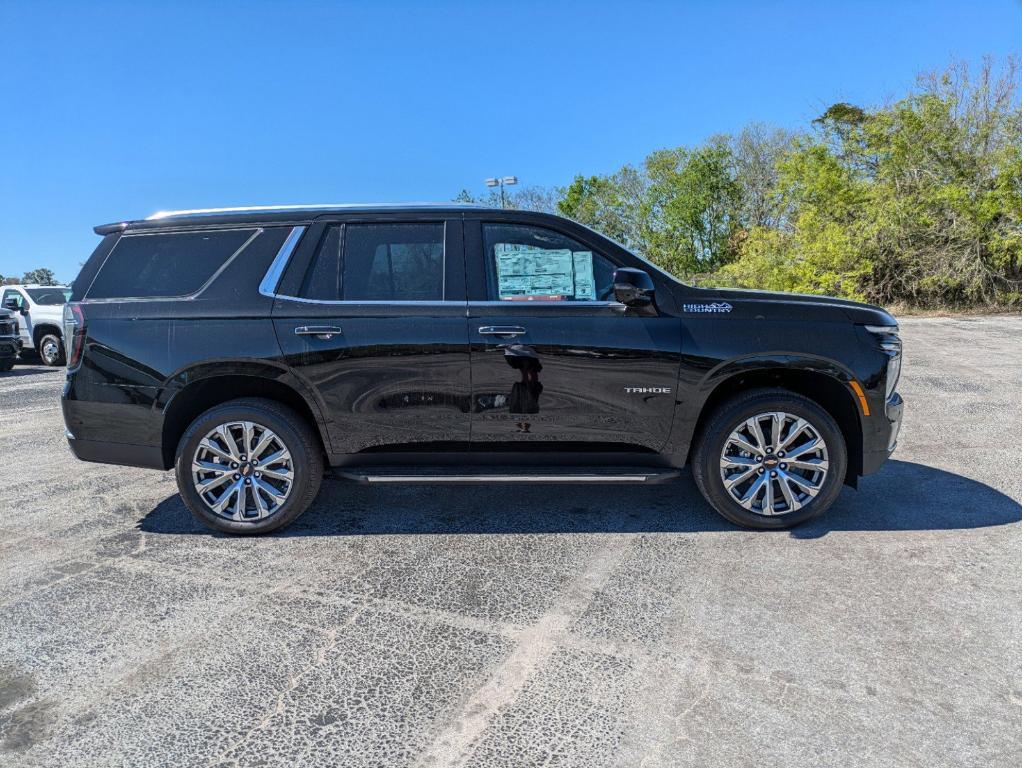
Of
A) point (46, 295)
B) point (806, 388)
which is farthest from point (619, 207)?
point (806, 388)

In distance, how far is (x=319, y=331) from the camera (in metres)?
3.87

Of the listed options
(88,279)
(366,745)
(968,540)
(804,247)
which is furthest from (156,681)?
(804,247)

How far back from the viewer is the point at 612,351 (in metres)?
3.85

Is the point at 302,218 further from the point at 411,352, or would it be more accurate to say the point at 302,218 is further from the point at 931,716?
the point at 931,716

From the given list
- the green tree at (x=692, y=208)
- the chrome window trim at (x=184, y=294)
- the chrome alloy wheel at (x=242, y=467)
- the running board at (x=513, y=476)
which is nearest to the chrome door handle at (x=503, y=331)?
the running board at (x=513, y=476)

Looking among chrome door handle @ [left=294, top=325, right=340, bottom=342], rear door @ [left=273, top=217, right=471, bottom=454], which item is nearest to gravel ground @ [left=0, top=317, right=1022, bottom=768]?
rear door @ [left=273, top=217, right=471, bottom=454]

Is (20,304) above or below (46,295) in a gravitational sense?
below

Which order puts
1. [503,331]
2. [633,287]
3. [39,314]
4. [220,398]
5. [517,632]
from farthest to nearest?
1. [39,314]
2. [220,398]
3. [503,331]
4. [633,287]
5. [517,632]

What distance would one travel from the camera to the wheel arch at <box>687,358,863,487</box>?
153 inches

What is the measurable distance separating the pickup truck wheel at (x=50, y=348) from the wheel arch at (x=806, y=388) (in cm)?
1639

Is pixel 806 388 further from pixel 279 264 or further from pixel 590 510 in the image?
pixel 279 264

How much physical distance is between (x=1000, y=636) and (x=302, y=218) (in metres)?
4.11

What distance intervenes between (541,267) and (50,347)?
1586 cm

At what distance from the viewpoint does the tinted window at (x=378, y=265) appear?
3957 millimetres
